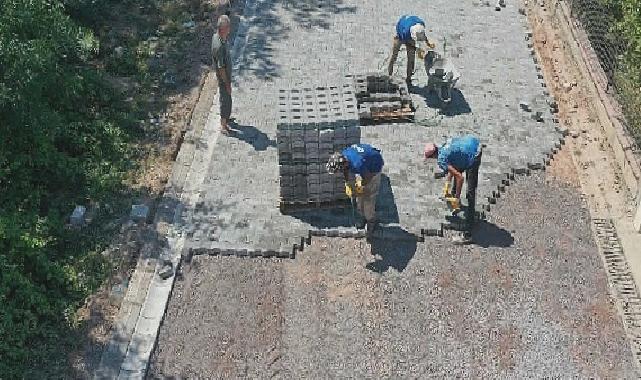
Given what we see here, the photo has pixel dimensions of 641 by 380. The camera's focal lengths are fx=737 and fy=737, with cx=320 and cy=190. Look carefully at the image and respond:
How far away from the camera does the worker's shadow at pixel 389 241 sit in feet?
30.9

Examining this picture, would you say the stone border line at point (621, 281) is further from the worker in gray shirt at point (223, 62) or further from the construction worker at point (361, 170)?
the worker in gray shirt at point (223, 62)

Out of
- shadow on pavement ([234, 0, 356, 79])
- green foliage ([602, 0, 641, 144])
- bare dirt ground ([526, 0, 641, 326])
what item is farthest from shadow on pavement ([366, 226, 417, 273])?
shadow on pavement ([234, 0, 356, 79])

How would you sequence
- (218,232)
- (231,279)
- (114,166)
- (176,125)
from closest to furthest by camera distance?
(231,279) < (218,232) < (114,166) < (176,125)

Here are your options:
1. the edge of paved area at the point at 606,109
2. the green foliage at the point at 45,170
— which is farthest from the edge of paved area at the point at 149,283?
the edge of paved area at the point at 606,109

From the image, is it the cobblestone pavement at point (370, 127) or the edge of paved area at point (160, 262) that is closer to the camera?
the edge of paved area at point (160, 262)

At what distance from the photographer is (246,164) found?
36.0 ft

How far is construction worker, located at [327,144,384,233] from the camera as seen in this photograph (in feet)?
29.7

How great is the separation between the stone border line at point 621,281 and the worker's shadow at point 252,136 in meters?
4.89

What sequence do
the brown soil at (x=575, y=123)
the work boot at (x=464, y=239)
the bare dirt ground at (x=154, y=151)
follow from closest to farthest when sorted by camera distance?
→ the bare dirt ground at (x=154, y=151) → the work boot at (x=464, y=239) → the brown soil at (x=575, y=123)

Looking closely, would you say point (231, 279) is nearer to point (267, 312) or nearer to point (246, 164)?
point (267, 312)

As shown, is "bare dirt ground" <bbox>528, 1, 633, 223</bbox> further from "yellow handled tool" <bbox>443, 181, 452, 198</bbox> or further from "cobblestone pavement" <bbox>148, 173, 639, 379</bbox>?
"yellow handled tool" <bbox>443, 181, 452, 198</bbox>

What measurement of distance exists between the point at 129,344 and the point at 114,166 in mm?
3278

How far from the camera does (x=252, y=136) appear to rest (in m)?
11.5

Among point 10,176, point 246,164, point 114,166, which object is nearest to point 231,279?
point 246,164
